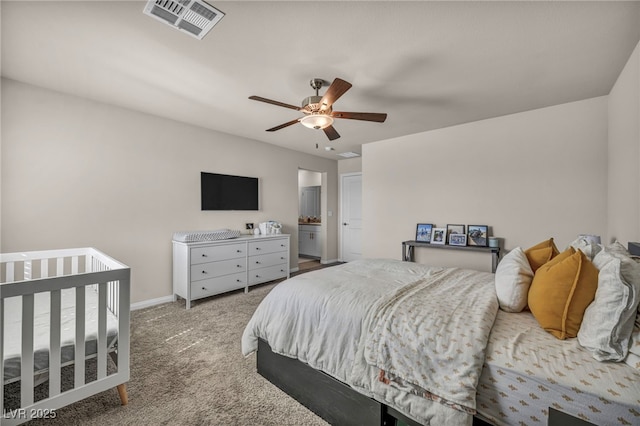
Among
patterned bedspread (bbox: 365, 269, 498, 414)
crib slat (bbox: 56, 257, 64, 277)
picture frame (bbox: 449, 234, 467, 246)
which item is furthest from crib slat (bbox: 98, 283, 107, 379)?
picture frame (bbox: 449, 234, 467, 246)

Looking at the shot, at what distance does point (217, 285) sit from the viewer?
11.6 feet

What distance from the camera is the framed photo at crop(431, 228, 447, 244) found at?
3.85 meters

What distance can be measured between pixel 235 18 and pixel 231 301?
3111 mm

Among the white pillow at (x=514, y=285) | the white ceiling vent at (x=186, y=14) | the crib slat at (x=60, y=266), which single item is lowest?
the crib slat at (x=60, y=266)

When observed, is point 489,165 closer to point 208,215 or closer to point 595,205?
point 595,205

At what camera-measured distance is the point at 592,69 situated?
2.30 m

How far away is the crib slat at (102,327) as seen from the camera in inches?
60.3

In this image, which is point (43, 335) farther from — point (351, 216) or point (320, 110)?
point (351, 216)

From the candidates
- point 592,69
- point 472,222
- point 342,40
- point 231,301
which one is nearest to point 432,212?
point 472,222

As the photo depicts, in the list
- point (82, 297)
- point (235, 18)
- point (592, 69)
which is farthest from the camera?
point (592, 69)

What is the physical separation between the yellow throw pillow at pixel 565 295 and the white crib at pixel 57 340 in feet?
7.41

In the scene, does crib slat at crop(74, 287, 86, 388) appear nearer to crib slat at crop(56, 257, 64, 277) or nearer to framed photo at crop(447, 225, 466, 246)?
crib slat at crop(56, 257, 64, 277)

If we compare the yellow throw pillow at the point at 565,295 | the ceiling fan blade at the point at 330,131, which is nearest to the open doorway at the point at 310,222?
the ceiling fan blade at the point at 330,131

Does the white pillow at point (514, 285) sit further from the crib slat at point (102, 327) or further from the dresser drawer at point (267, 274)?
the dresser drawer at point (267, 274)
